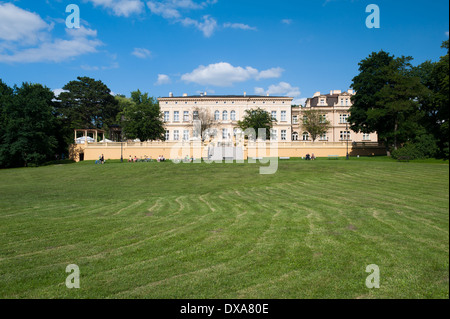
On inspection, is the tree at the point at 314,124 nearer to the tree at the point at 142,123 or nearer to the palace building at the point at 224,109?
the palace building at the point at 224,109

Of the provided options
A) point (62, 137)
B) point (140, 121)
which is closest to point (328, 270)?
point (140, 121)

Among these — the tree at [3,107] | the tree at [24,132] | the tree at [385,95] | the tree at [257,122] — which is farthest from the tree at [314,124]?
the tree at [3,107]

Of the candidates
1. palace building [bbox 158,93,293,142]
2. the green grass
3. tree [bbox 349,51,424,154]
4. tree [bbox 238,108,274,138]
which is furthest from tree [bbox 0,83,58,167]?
tree [bbox 349,51,424,154]

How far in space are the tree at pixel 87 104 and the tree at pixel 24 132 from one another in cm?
2679

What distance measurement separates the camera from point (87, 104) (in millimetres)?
82062

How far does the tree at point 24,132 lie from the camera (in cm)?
4625

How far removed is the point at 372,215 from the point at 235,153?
34.9 meters

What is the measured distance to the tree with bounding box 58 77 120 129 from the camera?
77.4m

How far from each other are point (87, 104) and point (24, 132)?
122 feet

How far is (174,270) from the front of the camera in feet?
18.4

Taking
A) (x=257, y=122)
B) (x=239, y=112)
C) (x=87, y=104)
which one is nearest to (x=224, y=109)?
(x=239, y=112)

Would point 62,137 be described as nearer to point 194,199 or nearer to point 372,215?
point 194,199

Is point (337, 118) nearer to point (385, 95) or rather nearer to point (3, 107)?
point (385, 95)

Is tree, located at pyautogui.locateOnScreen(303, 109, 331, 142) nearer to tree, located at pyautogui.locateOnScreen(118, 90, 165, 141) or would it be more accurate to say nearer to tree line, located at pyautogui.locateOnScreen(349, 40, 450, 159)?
tree line, located at pyautogui.locateOnScreen(349, 40, 450, 159)
